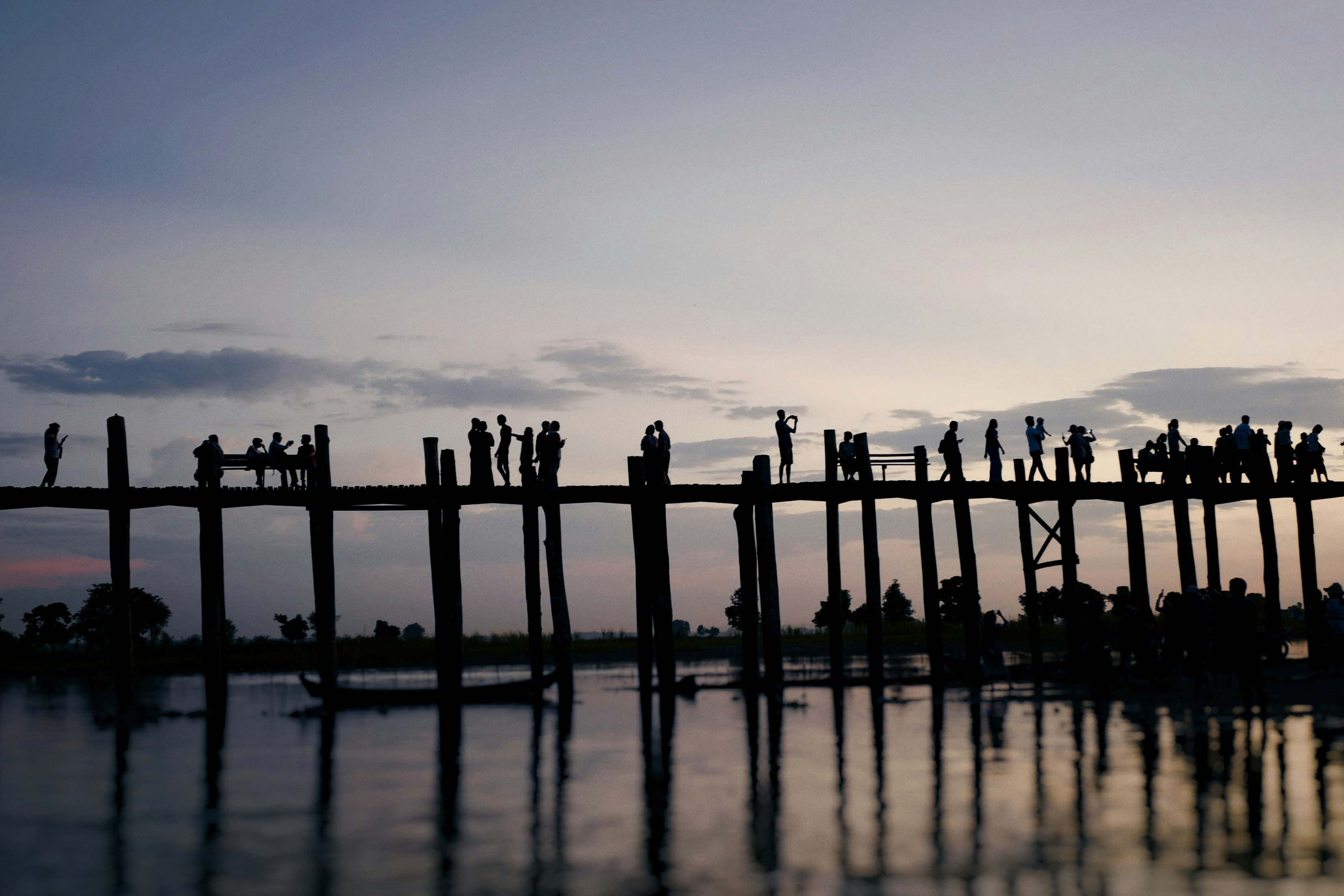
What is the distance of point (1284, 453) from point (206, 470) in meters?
24.1

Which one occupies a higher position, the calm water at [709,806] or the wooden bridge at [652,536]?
the wooden bridge at [652,536]

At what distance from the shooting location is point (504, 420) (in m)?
26.4

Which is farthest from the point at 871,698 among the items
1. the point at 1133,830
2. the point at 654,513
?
the point at 1133,830

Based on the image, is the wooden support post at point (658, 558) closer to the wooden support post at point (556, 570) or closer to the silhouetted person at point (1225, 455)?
the wooden support post at point (556, 570)

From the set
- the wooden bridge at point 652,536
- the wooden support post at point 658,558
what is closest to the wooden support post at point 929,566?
the wooden bridge at point 652,536

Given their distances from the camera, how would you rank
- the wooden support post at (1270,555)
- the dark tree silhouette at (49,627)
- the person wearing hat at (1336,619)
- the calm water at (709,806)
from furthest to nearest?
the dark tree silhouette at (49,627) → the wooden support post at (1270,555) → the person wearing hat at (1336,619) → the calm water at (709,806)

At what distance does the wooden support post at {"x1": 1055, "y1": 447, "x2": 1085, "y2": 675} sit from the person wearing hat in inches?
215

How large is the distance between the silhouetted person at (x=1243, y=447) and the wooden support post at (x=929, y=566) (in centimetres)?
778

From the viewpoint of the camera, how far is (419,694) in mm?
26281

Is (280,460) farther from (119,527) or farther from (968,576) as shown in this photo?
(968,576)

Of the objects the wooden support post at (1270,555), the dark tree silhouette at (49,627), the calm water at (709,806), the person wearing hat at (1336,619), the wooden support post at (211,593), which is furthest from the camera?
the dark tree silhouette at (49,627)

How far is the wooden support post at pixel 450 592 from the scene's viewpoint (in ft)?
82.4

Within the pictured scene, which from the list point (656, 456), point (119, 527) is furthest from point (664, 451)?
point (119, 527)

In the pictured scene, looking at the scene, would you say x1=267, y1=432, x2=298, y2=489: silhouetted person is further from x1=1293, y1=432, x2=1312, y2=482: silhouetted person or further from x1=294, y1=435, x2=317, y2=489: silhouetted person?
x1=1293, y1=432, x2=1312, y2=482: silhouetted person
